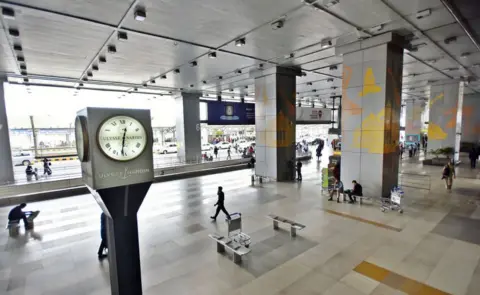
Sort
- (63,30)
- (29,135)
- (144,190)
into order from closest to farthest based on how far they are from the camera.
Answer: (144,190) < (63,30) < (29,135)

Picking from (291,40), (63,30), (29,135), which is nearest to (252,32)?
(291,40)

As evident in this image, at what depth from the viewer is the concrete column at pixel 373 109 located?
8.61 m

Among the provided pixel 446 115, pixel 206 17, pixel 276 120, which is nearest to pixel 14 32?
pixel 206 17

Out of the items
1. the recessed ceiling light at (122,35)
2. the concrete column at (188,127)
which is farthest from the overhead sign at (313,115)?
the recessed ceiling light at (122,35)

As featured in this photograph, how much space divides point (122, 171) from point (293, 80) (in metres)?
12.0

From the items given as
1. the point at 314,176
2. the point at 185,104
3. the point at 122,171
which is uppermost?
the point at 185,104

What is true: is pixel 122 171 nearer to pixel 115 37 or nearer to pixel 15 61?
pixel 115 37

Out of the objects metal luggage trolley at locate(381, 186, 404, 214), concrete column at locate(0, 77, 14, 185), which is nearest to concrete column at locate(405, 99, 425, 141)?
metal luggage trolley at locate(381, 186, 404, 214)

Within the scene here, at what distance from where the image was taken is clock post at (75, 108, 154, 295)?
293cm

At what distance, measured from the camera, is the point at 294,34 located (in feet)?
26.1

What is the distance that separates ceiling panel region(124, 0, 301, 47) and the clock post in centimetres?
399

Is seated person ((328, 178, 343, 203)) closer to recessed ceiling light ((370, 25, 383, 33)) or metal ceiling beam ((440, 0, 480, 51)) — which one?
recessed ceiling light ((370, 25, 383, 33))

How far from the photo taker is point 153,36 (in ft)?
25.6

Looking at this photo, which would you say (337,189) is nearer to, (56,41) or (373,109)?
(373,109)
